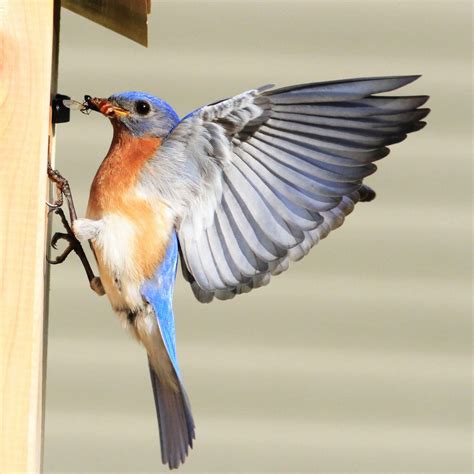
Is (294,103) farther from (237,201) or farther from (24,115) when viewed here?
(24,115)

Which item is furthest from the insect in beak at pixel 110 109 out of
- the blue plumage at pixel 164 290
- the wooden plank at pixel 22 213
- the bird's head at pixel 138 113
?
the wooden plank at pixel 22 213

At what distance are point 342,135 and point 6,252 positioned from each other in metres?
0.88

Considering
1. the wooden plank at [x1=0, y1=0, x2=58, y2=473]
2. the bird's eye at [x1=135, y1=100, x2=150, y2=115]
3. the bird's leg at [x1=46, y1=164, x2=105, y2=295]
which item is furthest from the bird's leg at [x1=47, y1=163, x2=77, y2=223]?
the wooden plank at [x1=0, y1=0, x2=58, y2=473]

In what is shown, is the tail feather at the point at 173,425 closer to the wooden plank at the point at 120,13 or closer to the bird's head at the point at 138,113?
the bird's head at the point at 138,113

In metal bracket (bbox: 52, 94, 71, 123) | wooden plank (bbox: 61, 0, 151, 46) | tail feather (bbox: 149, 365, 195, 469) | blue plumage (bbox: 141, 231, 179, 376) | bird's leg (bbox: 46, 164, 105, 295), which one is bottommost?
tail feather (bbox: 149, 365, 195, 469)

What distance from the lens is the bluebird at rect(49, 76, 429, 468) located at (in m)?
2.75

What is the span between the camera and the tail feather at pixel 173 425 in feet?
9.81

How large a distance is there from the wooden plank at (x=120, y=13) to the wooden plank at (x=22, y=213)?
0.63 meters

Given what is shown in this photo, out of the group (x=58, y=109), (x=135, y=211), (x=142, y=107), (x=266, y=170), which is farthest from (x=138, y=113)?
(x=266, y=170)

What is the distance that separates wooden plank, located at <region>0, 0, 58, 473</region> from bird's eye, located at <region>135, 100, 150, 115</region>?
24.1 inches

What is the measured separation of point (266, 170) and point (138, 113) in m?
0.43

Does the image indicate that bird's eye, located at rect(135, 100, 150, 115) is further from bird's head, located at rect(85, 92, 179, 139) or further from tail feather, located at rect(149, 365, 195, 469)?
tail feather, located at rect(149, 365, 195, 469)

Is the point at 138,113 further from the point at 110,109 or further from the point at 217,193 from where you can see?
the point at 217,193

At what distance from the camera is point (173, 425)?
301 cm
